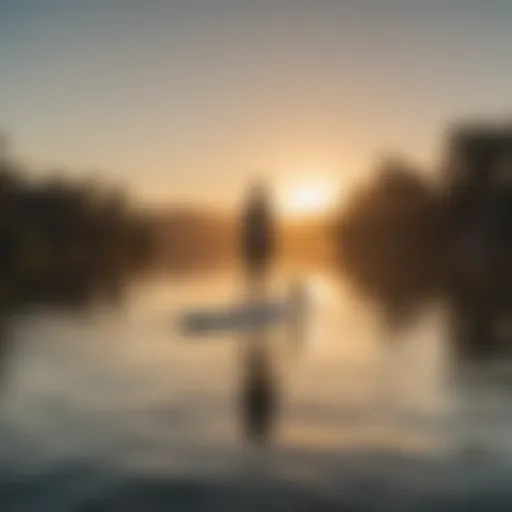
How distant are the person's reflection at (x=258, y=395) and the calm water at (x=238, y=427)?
74 millimetres

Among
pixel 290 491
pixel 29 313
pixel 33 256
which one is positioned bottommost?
pixel 290 491

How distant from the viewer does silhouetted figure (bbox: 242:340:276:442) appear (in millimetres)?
4055

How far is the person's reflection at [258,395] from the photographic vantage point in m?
4.05

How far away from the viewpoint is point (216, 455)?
359cm

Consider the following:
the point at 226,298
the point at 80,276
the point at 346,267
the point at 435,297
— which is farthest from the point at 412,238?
the point at 80,276

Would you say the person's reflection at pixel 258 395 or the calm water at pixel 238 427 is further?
the person's reflection at pixel 258 395

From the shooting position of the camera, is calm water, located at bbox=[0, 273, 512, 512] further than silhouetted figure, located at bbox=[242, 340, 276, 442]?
No

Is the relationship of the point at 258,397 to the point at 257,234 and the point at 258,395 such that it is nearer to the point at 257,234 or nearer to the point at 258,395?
the point at 258,395

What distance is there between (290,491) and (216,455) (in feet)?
2.04

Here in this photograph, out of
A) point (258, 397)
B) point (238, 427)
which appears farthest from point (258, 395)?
point (238, 427)

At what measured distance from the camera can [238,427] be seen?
407cm

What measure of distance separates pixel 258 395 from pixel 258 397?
5 centimetres

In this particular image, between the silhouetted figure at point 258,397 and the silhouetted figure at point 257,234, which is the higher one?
the silhouetted figure at point 257,234

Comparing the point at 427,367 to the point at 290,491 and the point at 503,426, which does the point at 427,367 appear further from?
the point at 290,491
